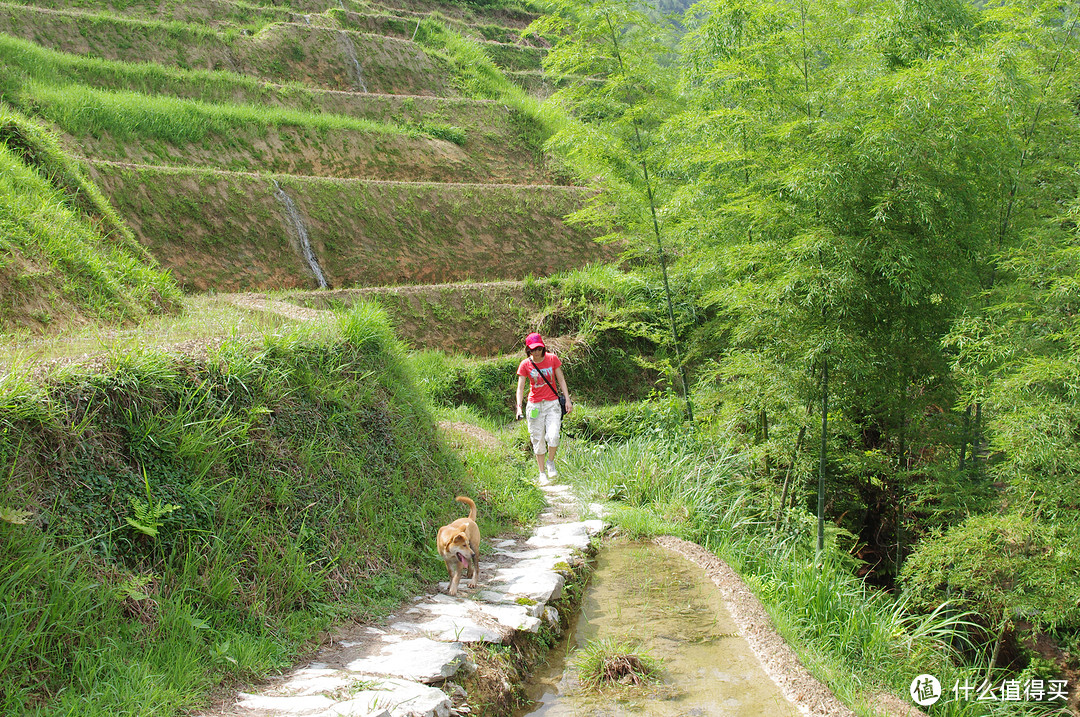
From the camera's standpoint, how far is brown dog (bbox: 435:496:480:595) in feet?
14.3

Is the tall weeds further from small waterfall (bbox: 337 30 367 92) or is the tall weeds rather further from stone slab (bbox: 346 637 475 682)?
small waterfall (bbox: 337 30 367 92)

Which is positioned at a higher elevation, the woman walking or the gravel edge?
the woman walking

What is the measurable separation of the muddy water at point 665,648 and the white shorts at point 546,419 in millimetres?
1866

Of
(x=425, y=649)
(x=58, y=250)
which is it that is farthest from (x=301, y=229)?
(x=425, y=649)

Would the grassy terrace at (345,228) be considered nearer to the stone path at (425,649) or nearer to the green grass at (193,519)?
the green grass at (193,519)

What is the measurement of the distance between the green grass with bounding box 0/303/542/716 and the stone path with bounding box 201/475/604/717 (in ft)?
0.62

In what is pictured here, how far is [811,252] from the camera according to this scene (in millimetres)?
4906

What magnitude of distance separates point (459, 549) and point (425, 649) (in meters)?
0.84

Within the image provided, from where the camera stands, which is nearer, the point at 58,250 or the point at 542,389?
→ the point at 58,250

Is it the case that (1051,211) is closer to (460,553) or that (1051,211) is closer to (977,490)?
(977,490)

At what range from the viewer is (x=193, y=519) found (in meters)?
3.56

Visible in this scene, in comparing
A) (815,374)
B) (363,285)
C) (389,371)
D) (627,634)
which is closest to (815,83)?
(815,374)
